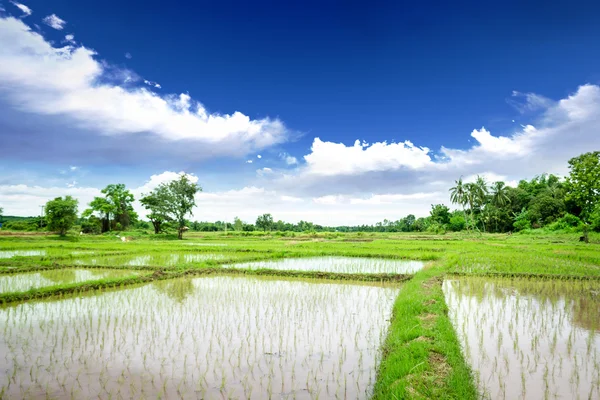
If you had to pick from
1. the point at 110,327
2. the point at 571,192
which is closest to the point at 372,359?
the point at 110,327

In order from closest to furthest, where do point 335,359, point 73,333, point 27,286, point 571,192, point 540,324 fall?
point 335,359 → point 73,333 → point 540,324 → point 27,286 → point 571,192

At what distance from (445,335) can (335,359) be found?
1805mm

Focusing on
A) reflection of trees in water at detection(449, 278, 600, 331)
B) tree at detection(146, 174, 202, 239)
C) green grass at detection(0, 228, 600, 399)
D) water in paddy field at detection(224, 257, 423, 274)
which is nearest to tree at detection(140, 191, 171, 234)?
tree at detection(146, 174, 202, 239)

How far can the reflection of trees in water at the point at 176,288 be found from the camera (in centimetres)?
962

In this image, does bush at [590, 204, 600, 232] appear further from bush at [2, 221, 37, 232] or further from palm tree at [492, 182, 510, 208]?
bush at [2, 221, 37, 232]

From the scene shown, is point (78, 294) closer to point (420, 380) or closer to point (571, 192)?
point (420, 380)

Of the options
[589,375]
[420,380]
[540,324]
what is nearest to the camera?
[420,380]

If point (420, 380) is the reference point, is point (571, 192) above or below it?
above

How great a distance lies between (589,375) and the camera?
481 centimetres

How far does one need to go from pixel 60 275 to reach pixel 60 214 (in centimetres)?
2197

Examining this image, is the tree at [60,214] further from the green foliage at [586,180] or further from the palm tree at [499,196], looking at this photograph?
the palm tree at [499,196]

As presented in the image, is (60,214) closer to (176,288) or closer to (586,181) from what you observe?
(176,288)

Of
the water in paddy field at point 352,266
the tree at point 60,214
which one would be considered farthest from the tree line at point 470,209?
the water in paddy field at point 352,266

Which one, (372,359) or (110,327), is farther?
(110,327)
